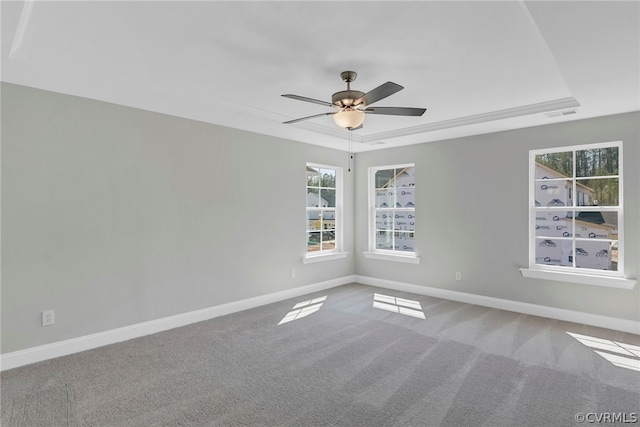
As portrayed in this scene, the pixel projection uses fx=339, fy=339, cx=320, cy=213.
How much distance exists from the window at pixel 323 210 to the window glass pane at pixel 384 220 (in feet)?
2.27

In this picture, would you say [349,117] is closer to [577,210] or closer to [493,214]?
[493,214]

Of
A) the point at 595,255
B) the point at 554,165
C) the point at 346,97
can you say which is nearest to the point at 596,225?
the point at 595,255

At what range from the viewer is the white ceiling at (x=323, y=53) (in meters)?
1.97

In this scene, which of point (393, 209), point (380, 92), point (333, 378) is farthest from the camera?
point (393, 209)

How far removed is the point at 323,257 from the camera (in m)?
5.61

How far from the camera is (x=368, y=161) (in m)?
6.07

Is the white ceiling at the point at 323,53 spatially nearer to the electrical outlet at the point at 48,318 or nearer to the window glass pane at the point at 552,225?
the window glass pane at the point at 552,225

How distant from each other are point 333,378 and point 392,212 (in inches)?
142

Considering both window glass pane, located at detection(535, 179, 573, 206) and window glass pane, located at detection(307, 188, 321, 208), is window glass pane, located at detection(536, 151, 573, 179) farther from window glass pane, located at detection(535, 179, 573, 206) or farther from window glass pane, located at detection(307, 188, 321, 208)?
window glass pane, located at detection(307, 188, 321, 208)

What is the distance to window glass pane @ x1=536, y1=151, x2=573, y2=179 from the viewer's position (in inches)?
164

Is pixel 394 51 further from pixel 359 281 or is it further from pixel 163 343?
pixel 359 281

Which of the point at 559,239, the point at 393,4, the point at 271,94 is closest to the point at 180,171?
the point at 271,94

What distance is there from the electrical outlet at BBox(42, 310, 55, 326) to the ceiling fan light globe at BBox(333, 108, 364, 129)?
3.10 meters

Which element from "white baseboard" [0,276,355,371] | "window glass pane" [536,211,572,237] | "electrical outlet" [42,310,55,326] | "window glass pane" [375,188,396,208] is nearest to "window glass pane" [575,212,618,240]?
"window glass pane" [536,211,572,237]
